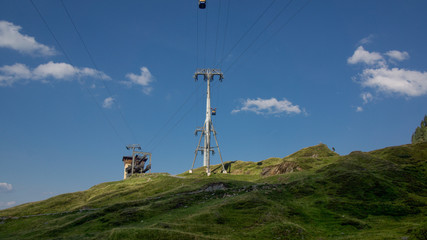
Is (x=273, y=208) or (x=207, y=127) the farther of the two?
(x=207, y=127)

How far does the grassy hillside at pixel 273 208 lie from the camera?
37.3 metres

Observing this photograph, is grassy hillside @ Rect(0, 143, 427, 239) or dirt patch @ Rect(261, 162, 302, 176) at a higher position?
dirt patch @ Rect(261, 162, 302, 176)

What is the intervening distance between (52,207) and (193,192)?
35.7 meters

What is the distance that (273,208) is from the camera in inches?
1813

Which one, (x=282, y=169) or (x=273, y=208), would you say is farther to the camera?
(x=282, y=169)

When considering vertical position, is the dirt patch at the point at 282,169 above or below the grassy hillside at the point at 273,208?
above

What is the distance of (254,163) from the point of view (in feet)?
341

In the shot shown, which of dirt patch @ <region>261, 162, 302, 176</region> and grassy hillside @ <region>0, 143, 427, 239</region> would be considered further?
dirt patch @ <region>261, 162, 302, 176</region>

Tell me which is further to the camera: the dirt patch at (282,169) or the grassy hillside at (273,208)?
the dirt patch at (282,169)

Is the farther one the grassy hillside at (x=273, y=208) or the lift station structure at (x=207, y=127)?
the lift station structure at (x=207, y=127)

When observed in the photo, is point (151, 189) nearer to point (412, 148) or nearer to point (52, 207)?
point (52, 207)

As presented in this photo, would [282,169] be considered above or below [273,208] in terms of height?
above

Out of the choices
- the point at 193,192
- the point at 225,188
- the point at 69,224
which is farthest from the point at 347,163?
the point at 69,224

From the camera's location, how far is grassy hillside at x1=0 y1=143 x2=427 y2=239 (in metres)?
37.3
